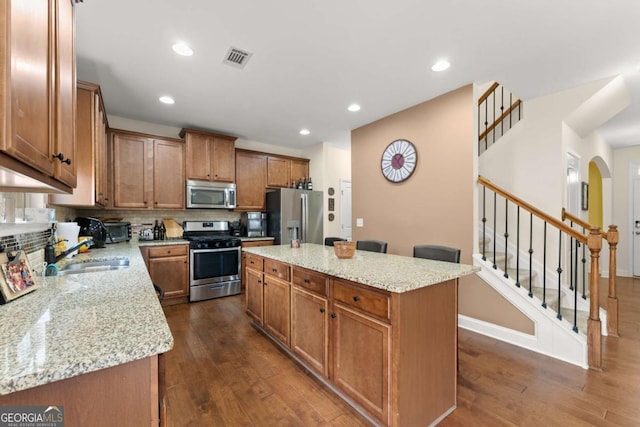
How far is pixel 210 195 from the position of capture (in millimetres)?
4379

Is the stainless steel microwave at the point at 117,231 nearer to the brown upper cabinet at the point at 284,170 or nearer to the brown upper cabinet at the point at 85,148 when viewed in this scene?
the brown upper cabinet at the point at 85,148

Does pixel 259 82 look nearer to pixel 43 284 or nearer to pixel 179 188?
pixel 179 188

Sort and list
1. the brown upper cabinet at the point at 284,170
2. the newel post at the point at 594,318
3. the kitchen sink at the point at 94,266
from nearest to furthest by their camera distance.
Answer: the kitchen sink at the point at 94,266 < the newel post at the point at 594,318 < the brown upper cabinet at the point at 284,170

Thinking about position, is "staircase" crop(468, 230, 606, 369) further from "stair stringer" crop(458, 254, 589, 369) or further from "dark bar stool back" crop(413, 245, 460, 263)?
"dark bar stool back" crop(413, 245, 460, 263)

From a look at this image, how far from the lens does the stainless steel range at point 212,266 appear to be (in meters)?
3.95

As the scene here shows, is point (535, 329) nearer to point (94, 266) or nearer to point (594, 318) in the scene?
point (594, 318)

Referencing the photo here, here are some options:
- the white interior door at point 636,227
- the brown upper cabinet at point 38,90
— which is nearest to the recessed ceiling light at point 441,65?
the brown upper cabinet at point 38,90

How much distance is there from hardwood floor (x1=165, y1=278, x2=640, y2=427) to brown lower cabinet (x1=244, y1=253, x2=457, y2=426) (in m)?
0.17

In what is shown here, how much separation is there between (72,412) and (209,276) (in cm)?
352

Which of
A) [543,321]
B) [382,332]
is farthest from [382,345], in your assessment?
[543,321]

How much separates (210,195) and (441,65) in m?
3.55

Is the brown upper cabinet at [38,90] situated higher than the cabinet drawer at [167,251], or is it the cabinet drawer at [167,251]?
the brown upper cabinet at [38,90]

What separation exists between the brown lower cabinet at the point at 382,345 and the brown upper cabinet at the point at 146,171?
2.96m

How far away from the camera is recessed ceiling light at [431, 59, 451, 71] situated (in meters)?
2.55
